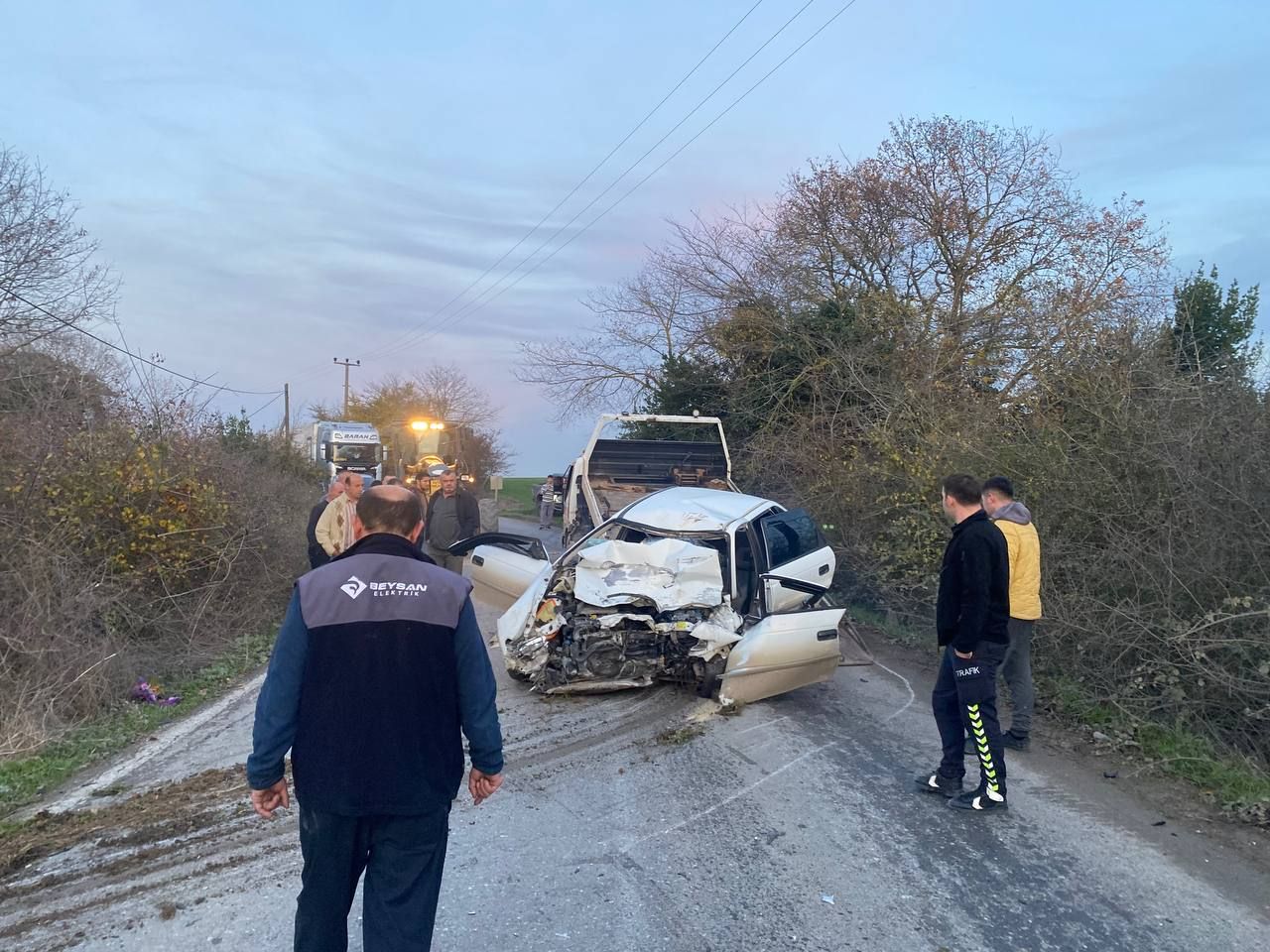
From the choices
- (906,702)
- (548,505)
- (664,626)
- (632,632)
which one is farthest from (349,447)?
(906,702)

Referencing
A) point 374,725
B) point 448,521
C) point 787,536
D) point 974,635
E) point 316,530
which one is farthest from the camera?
point 448,521

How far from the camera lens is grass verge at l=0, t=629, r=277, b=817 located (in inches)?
202

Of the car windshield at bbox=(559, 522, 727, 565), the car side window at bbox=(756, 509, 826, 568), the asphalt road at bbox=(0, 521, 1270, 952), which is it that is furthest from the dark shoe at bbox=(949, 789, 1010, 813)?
the car side window at bbox=(756, 509, 826, 568)

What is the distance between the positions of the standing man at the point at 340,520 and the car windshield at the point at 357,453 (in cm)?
2250

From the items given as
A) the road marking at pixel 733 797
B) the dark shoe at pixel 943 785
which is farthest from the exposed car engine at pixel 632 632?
the dark shoe at pixel 943 785

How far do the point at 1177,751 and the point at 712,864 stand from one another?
11.0ft

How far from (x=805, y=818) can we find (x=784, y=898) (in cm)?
91

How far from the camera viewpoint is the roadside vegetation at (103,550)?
6375mm

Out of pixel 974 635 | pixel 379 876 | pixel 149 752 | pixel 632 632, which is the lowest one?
pixel 149 752

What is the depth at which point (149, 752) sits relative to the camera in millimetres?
5832

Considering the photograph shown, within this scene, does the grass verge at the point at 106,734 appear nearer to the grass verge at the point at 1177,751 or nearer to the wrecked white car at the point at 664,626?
the wrecked white car at the point at 664,626

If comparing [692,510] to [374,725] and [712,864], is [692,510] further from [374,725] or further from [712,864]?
[374,725]

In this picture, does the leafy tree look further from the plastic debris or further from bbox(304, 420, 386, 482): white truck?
bbox(304, 420, 386, 482): white truck

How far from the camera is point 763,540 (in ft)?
25.7
